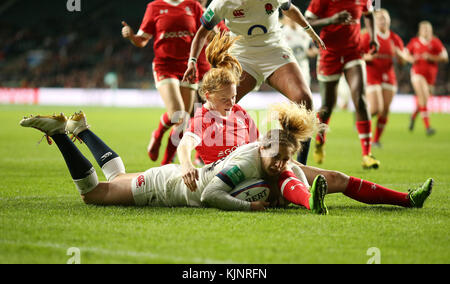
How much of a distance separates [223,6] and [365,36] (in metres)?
6.54

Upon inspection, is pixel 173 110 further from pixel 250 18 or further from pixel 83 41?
pixel 83 41

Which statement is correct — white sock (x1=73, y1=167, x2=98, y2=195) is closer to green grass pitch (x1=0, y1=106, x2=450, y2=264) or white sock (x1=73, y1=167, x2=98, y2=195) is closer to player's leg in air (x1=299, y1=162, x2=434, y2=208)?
green grass pitch (x1=0, y1=106, x2=450, y2=264)

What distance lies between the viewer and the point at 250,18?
6.36 meters

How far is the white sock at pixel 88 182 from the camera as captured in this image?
481cm

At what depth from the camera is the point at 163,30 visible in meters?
8.24

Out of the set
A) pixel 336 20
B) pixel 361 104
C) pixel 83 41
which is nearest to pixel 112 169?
pixel 336 20

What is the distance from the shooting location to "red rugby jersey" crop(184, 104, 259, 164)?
5113 mm

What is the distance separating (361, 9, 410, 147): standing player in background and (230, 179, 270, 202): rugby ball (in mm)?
7589

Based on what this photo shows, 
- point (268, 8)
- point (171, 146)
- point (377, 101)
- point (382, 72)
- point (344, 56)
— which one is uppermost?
point (268, 8)

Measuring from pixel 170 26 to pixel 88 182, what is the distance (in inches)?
152

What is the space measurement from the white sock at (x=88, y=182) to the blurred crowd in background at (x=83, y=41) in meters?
30.0

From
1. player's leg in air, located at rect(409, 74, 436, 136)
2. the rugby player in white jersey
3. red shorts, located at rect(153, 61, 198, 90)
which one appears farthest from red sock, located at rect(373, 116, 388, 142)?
the rugby player in white jersey

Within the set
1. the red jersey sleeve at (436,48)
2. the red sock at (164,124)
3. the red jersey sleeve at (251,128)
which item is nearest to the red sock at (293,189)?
the red jersey sleeve at (251,128)

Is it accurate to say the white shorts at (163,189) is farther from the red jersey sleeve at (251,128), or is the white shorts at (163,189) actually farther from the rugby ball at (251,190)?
the red jersey sleeve at (251,128)
